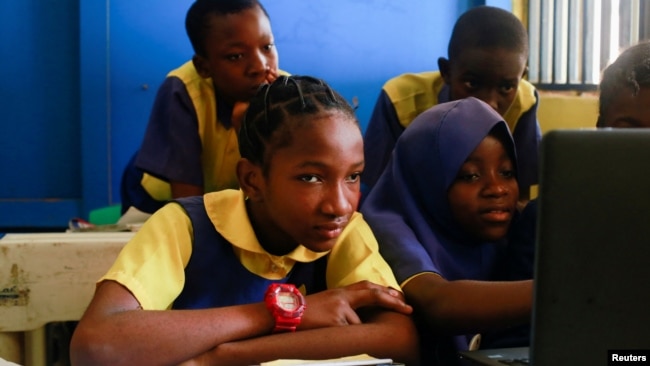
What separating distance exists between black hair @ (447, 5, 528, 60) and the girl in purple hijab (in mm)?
683

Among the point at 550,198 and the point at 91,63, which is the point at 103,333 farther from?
the point at 91,63

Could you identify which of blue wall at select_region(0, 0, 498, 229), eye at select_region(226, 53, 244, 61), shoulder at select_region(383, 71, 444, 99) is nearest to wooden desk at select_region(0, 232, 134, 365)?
eye at select_region(226, 53, 244, 61)

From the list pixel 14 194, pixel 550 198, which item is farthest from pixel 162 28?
pixel 550 198

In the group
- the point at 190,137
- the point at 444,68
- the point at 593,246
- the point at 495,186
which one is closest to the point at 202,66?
the point at 190,137

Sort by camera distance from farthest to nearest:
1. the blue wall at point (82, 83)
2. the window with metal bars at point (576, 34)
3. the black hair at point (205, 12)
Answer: the window with metal bars at point (576, 34) → the blue wall at point (82, 83) → the black hair at point (205, 12)

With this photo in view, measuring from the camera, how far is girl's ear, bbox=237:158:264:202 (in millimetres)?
1448

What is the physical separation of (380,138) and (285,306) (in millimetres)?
1310

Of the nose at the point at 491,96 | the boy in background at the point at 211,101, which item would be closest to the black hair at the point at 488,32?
the nose at the point at 491,96

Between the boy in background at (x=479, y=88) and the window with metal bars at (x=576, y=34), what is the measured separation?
103 cm

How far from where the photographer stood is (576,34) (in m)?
3.52

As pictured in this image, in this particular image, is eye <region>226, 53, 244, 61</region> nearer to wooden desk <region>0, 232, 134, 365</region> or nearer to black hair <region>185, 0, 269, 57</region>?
black hair <region>185, 0, 269, 57</region>

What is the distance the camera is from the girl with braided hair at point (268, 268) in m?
1.24

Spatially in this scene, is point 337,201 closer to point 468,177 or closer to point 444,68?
point 468,177

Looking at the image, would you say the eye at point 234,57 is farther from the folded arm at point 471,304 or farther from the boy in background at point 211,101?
the folded arm at point 471,304
